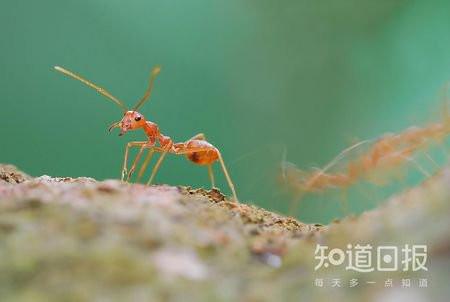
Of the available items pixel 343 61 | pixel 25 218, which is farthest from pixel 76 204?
pixel 343 61

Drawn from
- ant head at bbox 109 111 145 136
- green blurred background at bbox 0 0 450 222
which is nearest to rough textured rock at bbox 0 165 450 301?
ant head at bbox 109 111 145 136

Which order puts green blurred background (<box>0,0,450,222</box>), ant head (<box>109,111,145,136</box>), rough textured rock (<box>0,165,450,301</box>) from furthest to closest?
green blurred background (<box>0,0,450,222</box>) < ant head (<box>109,111,145,136</box>) < rough textured rock (<box>0,165,450,301</box>)

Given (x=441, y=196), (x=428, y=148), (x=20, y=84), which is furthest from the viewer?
(x=20, y=84)

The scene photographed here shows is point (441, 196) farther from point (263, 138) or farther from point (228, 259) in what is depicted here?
point (263, 138)

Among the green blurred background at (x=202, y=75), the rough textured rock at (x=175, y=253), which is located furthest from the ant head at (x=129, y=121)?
the green blurred background at (x=202, y=75)

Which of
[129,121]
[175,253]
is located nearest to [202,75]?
[129,121]

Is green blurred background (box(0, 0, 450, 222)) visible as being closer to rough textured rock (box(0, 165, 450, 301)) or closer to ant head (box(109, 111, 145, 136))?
ant head (box(109, 111, 145, 136))

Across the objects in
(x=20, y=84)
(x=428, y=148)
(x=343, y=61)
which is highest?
(x=343, y=61)
